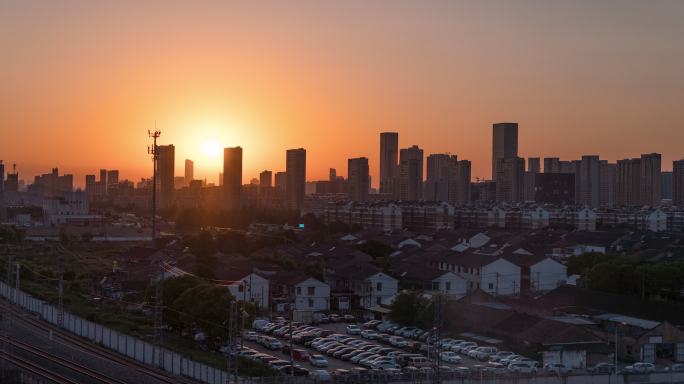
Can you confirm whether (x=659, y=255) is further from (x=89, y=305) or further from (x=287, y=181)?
(x=287, y=181)

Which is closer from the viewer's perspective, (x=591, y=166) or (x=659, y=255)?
(x=659, y=255)

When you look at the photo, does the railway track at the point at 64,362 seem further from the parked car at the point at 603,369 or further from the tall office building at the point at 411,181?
the tall office building at the point at 411,181

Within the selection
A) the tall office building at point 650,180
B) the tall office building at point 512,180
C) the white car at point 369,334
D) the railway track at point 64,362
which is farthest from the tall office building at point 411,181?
the railway track at point 64,362

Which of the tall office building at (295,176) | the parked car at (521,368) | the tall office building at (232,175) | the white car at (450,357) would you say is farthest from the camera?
the tall office building at (295,176)

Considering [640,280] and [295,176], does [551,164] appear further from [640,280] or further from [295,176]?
[640,280]

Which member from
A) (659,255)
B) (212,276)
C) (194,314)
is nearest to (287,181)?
(659,255)

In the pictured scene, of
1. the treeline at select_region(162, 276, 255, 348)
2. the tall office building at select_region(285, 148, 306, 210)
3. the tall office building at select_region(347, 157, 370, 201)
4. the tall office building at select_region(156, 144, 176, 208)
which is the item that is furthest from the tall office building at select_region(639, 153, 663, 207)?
the treeline at select_region(162, 276, 255, 348)

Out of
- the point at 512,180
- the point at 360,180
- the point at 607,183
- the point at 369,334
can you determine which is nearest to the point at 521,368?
the point at 369,334
